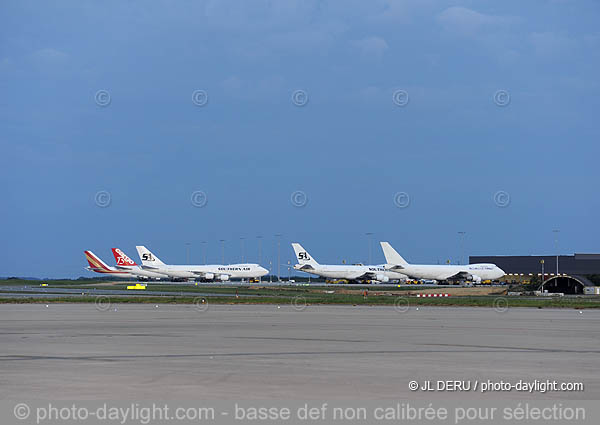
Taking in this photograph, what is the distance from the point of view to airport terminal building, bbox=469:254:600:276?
161 meters

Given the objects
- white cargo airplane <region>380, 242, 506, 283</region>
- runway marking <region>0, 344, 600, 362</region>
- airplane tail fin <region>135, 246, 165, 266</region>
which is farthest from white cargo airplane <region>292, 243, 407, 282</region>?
runway marking <region>0, 344, 600, 362</region>

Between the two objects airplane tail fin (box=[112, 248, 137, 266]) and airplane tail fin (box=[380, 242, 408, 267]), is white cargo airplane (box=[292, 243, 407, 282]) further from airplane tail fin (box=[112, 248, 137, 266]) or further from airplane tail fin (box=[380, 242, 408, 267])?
airplane tail fin (box=[112, 248, 137, 266])

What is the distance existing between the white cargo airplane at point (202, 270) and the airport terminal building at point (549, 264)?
54.9 metres

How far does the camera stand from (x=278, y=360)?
1977 centimetres

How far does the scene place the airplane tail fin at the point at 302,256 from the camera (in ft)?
499

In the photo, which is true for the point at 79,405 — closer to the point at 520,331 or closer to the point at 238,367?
the point at 238,367

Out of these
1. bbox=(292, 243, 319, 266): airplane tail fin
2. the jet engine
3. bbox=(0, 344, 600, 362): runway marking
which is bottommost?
the jet engine

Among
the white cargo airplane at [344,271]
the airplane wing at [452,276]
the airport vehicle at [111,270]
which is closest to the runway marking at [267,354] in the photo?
the airplane wing at [452,276]

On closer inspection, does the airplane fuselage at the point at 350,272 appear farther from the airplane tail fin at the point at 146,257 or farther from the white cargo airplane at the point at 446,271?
the airplane tail fin at the point at 146,257

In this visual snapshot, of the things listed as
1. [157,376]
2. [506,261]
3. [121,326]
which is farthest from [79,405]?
[506,261]

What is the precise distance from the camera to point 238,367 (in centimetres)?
1814

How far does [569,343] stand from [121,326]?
59.3ft

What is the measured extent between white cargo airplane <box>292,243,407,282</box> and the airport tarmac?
11018cm

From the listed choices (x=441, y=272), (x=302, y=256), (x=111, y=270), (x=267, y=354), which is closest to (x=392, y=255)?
(x=441, y=272)
